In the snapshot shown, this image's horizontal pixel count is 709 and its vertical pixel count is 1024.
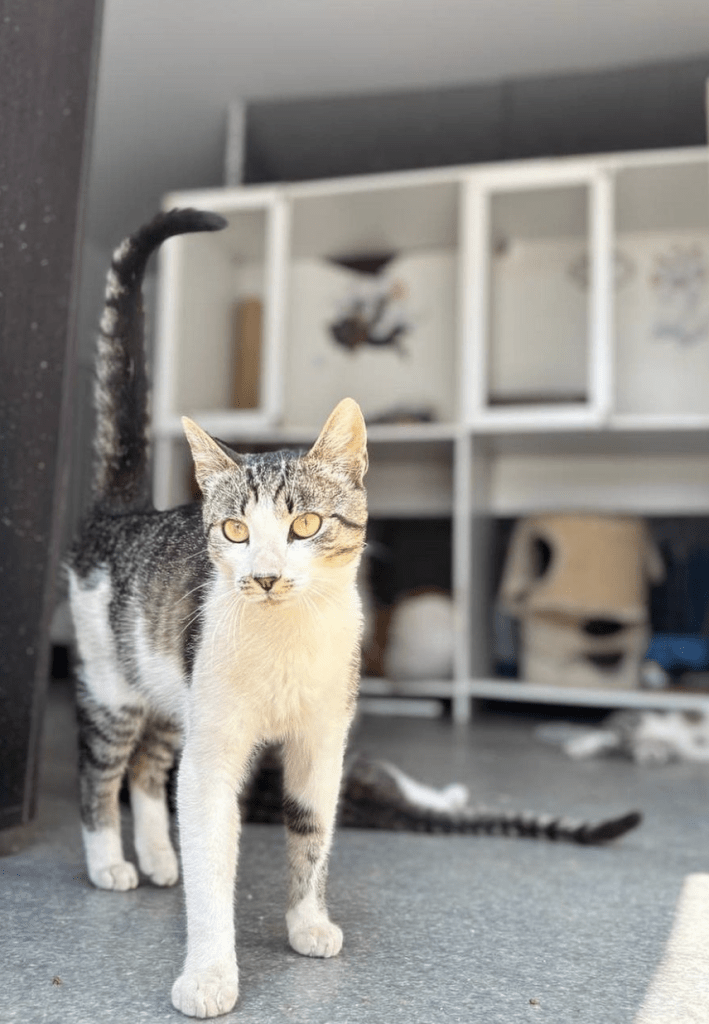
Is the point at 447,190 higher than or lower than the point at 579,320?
higher

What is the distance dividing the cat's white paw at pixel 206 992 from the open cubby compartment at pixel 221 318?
2.44 m

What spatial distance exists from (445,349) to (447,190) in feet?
2.03

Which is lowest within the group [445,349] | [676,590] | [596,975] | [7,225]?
[596,975]

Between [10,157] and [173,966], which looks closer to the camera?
[173,966]

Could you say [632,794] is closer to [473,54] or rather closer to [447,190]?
[447,190]

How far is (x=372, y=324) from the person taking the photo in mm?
3627

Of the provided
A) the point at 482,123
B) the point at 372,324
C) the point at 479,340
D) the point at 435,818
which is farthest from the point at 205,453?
the point at 482,123

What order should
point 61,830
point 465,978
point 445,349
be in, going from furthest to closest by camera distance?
point 445,349 → point 61,830 → point 465,978

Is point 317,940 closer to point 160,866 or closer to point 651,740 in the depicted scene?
point 160,866

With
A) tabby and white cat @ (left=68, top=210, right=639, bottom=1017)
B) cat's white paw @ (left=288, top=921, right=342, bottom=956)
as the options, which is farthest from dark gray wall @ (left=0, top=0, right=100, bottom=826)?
cat's white paw @ (left=288, top=921, right=342, bottom=956)

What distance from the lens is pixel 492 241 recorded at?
128 inches


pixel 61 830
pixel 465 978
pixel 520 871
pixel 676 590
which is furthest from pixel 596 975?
pixel 676 590

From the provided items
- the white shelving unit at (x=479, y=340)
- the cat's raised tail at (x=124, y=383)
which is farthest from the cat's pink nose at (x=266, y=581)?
the white shelving unit at (x=479, y=340)

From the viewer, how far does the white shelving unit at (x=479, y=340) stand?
3.01m
